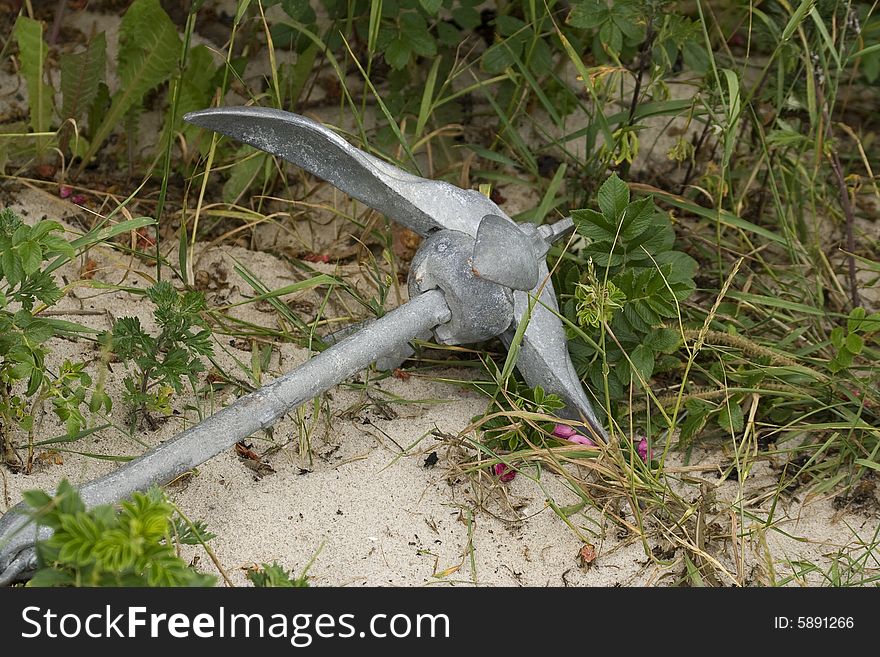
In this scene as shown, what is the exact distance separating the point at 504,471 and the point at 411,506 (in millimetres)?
202

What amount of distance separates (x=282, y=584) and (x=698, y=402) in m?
1.02

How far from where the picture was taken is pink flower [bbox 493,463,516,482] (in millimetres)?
2008

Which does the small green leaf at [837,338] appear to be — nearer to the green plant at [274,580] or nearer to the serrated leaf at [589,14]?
the serrated leaf at [589,14]

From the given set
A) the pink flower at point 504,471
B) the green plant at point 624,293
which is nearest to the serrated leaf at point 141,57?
the green plant at point 624,293

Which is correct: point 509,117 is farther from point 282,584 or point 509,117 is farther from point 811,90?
point 282,584

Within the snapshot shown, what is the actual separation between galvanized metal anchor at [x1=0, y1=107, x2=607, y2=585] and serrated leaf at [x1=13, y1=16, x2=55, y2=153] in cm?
76

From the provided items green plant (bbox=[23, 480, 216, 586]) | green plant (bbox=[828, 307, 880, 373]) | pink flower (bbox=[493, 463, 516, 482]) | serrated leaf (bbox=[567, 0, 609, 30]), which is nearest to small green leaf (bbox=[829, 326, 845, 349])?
green plant (bbox=[828, 307, 880, 373])

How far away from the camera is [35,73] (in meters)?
2.54

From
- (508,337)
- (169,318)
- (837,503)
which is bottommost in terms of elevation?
(837,503)

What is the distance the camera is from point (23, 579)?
1.58m

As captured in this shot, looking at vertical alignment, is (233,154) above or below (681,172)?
above

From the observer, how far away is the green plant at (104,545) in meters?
1.33

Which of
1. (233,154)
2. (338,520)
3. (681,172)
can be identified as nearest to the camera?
(338,520)
